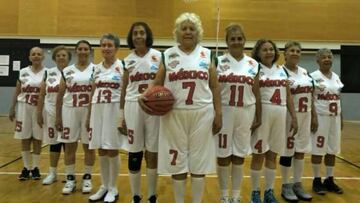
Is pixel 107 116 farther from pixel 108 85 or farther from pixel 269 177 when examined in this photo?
pixel 269 177

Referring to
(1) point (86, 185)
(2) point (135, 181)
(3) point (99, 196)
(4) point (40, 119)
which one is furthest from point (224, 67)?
(4) point (40, 119)

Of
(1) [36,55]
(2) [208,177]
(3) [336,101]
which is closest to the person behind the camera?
(3) [336,101]

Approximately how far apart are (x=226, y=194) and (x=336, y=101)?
2001 mm

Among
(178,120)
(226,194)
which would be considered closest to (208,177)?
(226,194)

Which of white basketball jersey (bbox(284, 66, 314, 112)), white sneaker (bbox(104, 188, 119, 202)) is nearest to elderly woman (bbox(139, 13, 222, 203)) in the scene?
white sneaker (bbox(104, 188, 119, 202))

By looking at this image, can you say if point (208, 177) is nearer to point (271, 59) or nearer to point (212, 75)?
point (271, 59)

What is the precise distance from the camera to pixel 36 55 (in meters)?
5.54

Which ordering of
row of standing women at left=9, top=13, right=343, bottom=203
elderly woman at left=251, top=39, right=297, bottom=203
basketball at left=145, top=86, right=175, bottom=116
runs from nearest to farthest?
basketball at left=145, top=86, right=175, bottom=116, row of standing women at left=9, top=13, right=343, bottom=203, elderly woman at left=251, top=39, right=297, bottom=203

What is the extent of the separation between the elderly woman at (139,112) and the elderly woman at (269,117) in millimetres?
1057

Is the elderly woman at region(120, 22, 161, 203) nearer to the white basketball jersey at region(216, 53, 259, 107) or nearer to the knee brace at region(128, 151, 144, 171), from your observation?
the knee brace at region(128, 151, 144, 171)

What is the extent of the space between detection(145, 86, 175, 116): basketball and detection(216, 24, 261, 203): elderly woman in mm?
744

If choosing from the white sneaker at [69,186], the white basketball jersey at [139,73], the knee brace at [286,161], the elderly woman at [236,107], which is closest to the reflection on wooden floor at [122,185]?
the white sneaker at [69,186]

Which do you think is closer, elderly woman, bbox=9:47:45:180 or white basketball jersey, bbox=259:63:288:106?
white basketball jersey, bbox=259:63:288:106

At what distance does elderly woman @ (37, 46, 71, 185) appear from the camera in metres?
5.29
